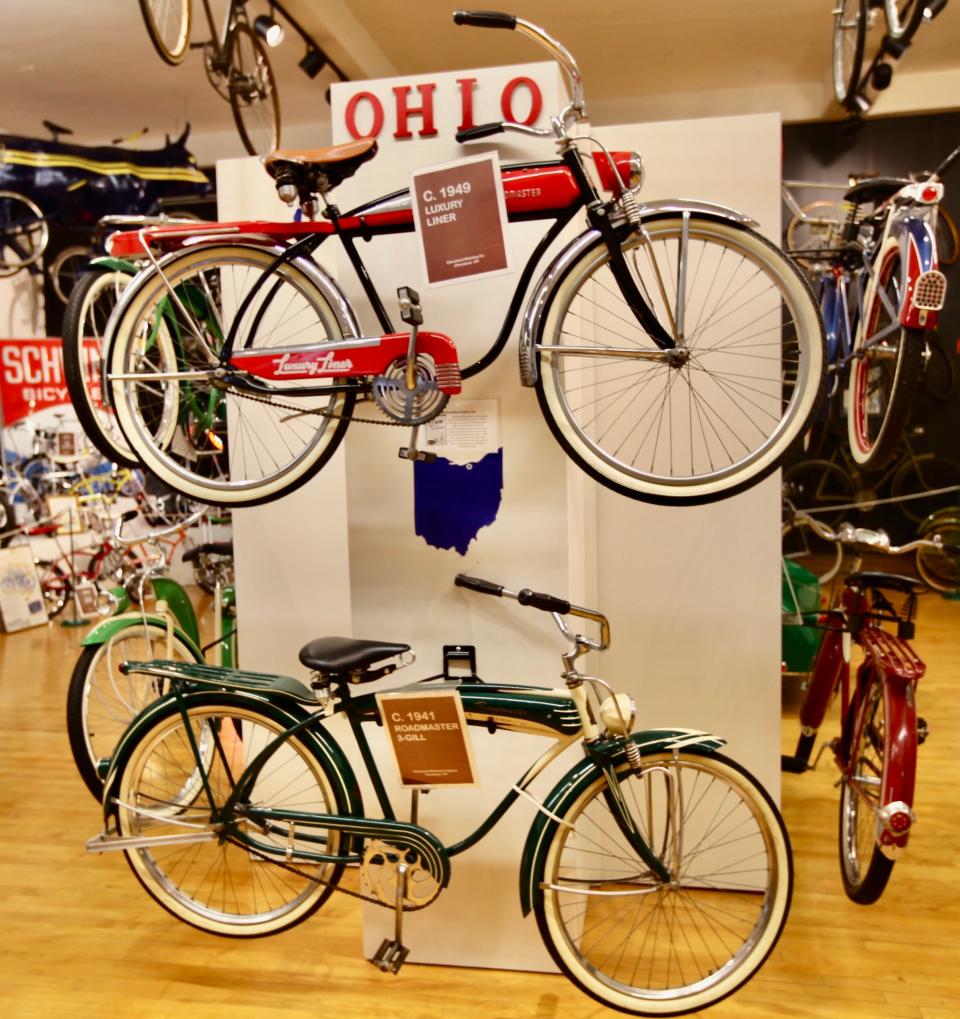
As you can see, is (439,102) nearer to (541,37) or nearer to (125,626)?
(541,37)

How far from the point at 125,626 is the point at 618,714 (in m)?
1.87

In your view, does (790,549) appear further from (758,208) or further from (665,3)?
(758,208)

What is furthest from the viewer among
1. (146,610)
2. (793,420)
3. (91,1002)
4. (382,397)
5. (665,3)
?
(665,3)

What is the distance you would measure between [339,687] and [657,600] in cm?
106

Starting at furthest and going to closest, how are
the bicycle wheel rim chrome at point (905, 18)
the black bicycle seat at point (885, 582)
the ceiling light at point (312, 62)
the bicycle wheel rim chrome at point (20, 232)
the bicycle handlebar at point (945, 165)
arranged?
the bicycle wheel rim chrome at point (20, 232), the ceiling light at point (312, 62), the bicycle wheel rim chrome at point (905, 18), the bicycle handlebar at point (945, 165), the black bicycle seat at point (885, 582)

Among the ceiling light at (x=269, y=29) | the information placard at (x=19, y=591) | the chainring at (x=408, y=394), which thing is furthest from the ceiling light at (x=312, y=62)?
the chainring at (x=408, y=394)

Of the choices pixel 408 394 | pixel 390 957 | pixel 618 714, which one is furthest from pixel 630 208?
pixel 390 957

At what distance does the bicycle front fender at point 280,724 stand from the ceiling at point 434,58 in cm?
471

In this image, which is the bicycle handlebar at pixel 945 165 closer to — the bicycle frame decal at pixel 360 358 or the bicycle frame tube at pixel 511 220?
the bicycle frame tube at pixel 511 220

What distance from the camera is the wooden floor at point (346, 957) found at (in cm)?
219

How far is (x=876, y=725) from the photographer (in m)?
2.53

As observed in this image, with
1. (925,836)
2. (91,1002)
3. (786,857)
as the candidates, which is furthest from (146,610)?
(925,836)

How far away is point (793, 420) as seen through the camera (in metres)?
1.79

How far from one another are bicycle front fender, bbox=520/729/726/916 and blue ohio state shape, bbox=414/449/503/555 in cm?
63
